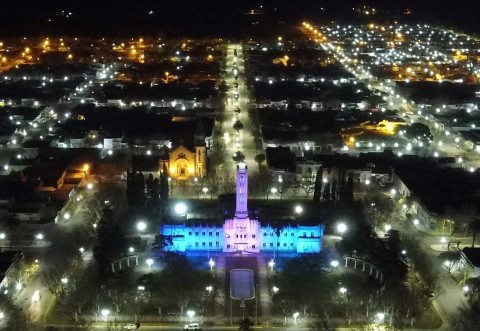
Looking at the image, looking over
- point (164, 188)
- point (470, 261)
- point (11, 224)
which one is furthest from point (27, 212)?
point (470, 261)

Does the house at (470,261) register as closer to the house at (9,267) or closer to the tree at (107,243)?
the tree at (107,243)

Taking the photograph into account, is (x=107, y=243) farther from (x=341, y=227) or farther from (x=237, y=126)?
(x=237, y=126)

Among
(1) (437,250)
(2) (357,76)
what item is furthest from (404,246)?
(2) (357,76)

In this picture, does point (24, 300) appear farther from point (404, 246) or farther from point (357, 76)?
point (357, 76)

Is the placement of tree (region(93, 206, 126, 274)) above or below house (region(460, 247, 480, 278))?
above

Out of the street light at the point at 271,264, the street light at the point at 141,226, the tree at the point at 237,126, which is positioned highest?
the tree at the point at 237,126

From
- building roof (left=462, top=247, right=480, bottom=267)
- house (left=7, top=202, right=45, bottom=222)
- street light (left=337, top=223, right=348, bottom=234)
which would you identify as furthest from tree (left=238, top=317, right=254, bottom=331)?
house (left=7, top=202, right=45, bottom=222)

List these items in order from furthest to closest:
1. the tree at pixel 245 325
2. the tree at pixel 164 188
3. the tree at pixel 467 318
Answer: the tree at pixel 164 188, the tree at pixel 467 318, the tree at pixel 245 325

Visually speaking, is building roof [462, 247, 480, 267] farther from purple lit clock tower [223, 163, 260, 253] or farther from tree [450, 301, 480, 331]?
purple lit clock tower [223, 163, 260, 253]

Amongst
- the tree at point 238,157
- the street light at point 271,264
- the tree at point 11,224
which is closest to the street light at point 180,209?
the street light at point 271,264

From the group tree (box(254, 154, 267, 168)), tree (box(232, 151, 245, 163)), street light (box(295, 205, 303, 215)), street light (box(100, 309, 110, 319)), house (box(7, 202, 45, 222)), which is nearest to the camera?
street light (box(100, 309, 110, 319))
